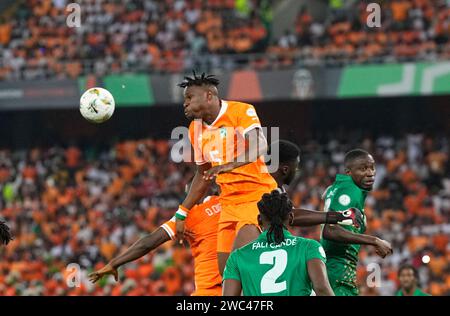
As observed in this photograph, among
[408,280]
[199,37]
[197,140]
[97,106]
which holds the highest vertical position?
[199,37]

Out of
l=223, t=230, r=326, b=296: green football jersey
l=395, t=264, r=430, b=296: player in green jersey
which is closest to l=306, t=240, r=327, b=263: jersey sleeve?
l=223, t=230, r=326, b=296: green football jersey

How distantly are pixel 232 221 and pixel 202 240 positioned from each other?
377 millimetres

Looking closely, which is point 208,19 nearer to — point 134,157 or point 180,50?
point 180,50

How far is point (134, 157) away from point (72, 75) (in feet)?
7.90

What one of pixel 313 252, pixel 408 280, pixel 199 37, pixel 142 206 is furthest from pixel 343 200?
pixel 199 37

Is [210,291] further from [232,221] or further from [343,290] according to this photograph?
[343,290]

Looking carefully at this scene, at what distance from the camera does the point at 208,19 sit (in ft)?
82.6

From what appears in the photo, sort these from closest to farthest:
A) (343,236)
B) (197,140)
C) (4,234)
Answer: (4,234) < (343,236) < (197,140)

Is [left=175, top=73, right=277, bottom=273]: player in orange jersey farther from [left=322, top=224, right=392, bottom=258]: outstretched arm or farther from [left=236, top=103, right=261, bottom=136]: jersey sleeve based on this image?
[left=322, top=224, right=392, bottom=258]: outstretched arm

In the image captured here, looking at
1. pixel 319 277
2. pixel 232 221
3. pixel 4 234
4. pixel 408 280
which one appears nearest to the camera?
pixel 319 277

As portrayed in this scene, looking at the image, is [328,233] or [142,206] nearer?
[328,233]

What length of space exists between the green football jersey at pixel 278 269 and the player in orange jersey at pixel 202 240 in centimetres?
172

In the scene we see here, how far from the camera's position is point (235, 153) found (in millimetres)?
8203

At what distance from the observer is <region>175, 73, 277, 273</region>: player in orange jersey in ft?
26.5
